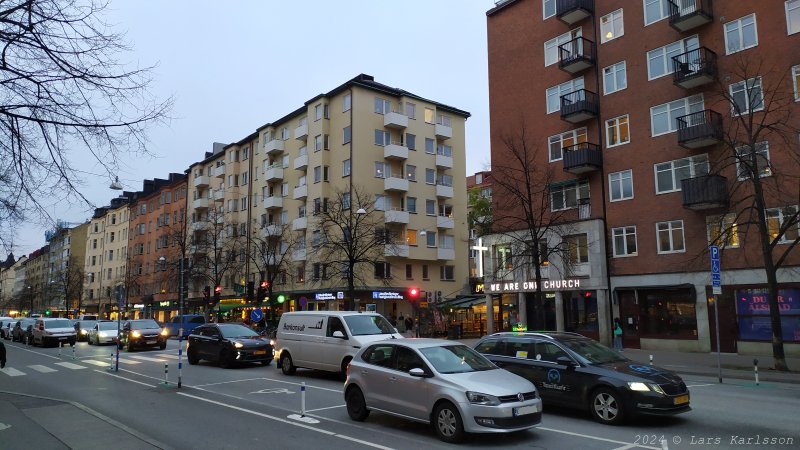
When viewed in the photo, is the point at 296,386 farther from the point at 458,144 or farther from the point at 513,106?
the point at 458,144

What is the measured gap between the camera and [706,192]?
2684 cm

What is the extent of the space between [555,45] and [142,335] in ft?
98.1

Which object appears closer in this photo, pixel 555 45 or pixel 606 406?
pixel 606 406

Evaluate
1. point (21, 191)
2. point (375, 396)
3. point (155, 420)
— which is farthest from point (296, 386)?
point (21, 191)

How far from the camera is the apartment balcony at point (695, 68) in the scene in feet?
90.5

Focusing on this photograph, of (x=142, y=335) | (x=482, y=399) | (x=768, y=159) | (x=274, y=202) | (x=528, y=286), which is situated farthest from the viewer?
(x=274, y=202)

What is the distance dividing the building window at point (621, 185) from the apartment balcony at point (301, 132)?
102 feet

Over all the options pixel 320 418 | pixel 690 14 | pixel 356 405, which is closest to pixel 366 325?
pixel 320 418

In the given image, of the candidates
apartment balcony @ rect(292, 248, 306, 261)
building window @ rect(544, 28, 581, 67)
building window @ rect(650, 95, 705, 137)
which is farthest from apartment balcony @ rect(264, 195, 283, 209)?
building window @ rect(650, 95, 705, 137)

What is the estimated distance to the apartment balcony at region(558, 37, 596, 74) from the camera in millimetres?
33375

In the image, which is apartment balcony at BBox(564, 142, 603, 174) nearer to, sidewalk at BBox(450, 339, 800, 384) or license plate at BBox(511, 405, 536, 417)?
sidewalk at BBox(450, 339, 800, 384)

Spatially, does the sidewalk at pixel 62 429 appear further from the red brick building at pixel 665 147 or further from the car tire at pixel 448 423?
the red brick building at pixel 665 147

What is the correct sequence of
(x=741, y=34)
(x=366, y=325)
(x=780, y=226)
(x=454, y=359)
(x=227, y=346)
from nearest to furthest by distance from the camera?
(x=454, y=359), (x=366, y=325), (x=227, y=346), (x=780, y=226), (x=741, y=34)

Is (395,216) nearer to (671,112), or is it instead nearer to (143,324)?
(143,324)
